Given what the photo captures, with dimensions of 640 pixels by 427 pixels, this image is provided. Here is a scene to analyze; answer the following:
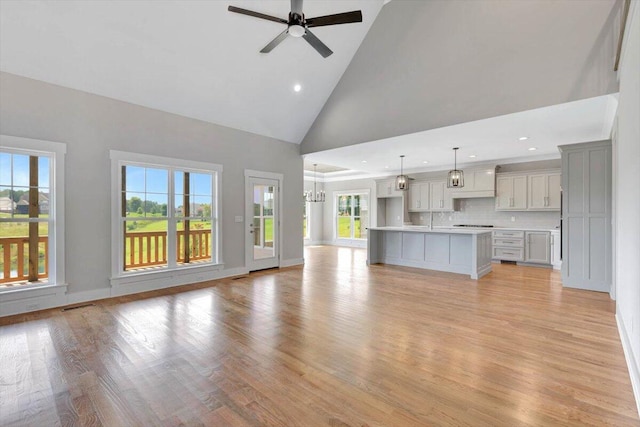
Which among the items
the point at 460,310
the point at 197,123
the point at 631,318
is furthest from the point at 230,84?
the point at 631,318

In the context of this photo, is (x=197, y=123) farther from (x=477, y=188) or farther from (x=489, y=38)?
(x=477, y=188)

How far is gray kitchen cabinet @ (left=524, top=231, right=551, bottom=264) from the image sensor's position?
22.5 ft

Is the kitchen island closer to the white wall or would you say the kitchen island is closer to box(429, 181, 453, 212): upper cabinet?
box(429, 181, 453, 212): upper cabinet

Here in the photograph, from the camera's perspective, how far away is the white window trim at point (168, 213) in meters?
4.59

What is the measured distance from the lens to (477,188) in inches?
317

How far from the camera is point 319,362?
8.36 ft

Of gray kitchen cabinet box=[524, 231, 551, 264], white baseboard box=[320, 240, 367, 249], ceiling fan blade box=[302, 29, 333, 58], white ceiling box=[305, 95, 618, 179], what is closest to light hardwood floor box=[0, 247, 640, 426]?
gray kitchen cabinet box=[524, 231, 551, 264]

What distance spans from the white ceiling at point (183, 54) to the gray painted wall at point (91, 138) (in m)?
0.18

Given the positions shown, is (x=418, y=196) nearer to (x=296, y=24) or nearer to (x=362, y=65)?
(x=362, y=65)

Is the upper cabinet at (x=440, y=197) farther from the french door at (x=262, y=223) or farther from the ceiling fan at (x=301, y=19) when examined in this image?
the ceiling fan at (x=301, y=19)

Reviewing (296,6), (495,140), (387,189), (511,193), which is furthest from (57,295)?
(511,193)

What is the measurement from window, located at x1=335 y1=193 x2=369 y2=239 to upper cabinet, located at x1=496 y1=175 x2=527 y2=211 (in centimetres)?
463

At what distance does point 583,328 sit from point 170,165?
614cm

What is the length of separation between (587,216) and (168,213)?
6.89m
